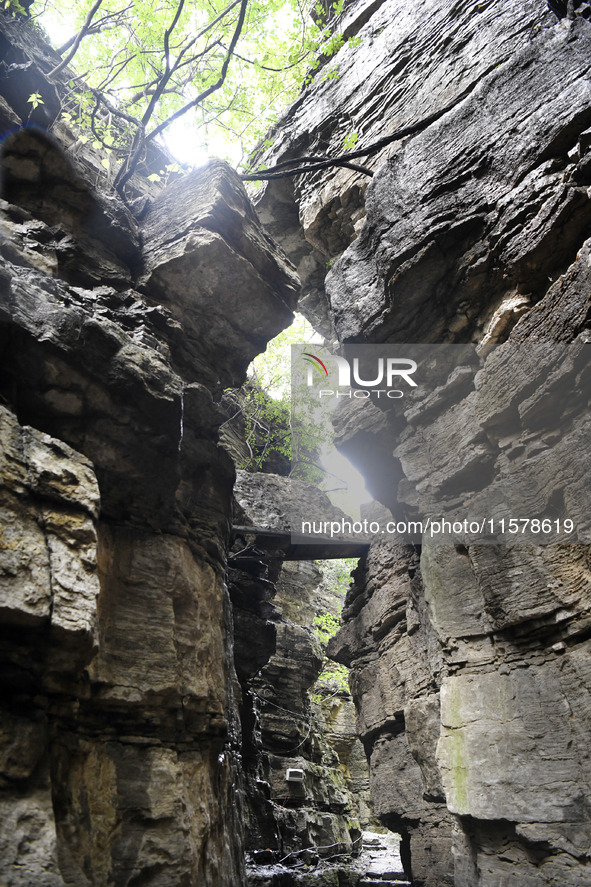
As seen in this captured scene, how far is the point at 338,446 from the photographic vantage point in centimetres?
995

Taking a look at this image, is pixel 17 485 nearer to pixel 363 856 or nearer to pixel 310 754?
pixel 310 754

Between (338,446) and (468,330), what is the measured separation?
11.2 ft

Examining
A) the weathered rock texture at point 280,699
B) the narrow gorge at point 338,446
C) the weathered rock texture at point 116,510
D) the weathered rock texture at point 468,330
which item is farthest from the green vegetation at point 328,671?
the weathered rock texture at point 116,510

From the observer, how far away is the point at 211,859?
464cm

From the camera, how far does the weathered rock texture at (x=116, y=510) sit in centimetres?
360

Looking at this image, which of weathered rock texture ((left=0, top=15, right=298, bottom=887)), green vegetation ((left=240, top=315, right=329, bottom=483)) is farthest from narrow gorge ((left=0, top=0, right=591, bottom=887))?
green vegetation ((left=240, top=315, right=329, bottom=483))

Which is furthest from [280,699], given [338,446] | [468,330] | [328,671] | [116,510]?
[468,330]

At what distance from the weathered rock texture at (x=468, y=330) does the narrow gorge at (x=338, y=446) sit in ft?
0.12

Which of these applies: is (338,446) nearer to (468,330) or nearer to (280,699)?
(468,330)

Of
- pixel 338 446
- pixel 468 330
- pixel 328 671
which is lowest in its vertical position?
pixel 328 671

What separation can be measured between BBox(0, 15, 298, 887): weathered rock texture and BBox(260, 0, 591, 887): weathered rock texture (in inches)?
90.0

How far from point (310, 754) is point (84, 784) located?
12.9 meters

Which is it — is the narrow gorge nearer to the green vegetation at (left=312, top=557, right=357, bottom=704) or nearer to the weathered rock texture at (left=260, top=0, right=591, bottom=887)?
the weathered rock texture at (left=260, top=0, right=591, bottom=887)

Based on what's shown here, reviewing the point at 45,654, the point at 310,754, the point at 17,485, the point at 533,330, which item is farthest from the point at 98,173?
the point at 310,754
